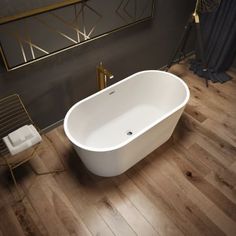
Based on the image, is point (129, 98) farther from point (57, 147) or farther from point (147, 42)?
point (57, 147)

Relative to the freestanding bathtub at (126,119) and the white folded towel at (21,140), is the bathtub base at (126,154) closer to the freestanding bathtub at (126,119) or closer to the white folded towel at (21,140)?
the freestanding bathtub at (126,119)

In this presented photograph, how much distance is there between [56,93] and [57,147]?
19.8 inches

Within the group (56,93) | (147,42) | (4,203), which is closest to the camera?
(4,203)

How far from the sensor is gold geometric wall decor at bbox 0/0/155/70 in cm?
153

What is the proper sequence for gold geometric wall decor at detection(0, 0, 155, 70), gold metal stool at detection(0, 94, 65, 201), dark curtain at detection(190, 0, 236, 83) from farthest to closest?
dark curtain at detection(190, 0, 236, 83) < gold metal stool at detection(0, 94, 65, 201) < gold geometric wall decor at detection(0, 0, 155, 70)

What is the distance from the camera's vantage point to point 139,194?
182 centimetres

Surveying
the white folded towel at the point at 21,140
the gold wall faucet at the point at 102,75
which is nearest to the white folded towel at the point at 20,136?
the white folded towel at the point at 21,140

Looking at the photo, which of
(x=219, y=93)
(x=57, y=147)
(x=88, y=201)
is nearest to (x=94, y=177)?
(x=88, y=201)

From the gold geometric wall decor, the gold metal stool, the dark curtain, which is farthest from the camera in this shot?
the dark curtain

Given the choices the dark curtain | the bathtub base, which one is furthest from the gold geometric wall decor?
the dark curtain

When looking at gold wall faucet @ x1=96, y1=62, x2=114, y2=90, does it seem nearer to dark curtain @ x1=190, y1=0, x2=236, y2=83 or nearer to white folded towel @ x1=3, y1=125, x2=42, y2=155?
white folded towel @ x1=3, y1=125, x2=42, y2=155

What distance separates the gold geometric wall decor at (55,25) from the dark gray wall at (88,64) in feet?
0.30

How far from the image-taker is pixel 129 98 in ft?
7.55

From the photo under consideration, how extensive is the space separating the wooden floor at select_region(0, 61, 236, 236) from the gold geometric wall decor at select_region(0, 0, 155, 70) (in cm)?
86
